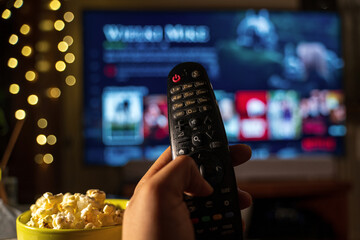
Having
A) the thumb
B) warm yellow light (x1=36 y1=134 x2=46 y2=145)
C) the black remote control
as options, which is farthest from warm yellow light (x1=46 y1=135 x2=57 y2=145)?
the thumb

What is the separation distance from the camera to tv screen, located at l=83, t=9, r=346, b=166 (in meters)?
1.70

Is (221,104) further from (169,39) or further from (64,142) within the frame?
(64,142)

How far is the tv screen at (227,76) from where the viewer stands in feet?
5.58

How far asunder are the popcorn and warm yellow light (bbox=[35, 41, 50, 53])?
1437 millimetres

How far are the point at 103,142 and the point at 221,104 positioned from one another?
0.55m

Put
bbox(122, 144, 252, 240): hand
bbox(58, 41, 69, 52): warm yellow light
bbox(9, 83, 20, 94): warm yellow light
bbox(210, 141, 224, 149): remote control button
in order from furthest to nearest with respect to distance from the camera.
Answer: bbox(58, 41, 69, 52): warm yellow light
bbox(9, 83, 20, 94): warm yellow light
bbox(210, 141, 224, 149): remote control button
bbox(122, 144, 252, 240): hand

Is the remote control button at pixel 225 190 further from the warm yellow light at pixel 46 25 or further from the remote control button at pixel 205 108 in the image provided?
the warm yellow light at pixel 46 25

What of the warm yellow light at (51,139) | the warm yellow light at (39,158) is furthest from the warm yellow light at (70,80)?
the warm yellow light at (39,158)

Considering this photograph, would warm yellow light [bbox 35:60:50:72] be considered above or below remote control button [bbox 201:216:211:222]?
above

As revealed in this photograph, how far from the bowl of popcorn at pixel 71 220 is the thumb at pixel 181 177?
0.07m

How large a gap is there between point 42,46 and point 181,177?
1.57 metres

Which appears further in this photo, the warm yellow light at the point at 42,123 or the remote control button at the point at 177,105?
the warm yellow light at the point at 42,123

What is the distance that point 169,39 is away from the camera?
68.2 inches

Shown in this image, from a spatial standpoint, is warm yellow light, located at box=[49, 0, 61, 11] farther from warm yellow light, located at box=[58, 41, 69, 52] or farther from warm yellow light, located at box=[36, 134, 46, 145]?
warm yellow light, located at box=[36, 134, 46, 145]
